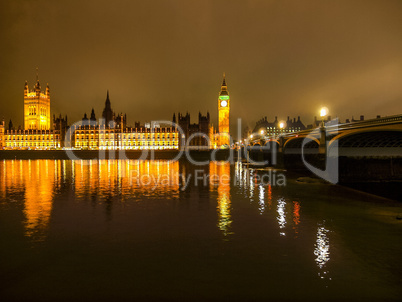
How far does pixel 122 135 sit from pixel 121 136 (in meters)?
0.63

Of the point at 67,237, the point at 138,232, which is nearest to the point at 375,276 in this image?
the point at 138,232

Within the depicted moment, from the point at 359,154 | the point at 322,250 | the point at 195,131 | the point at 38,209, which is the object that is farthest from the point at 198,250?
the point at 195,131


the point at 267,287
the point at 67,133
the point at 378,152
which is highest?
the point at 67,133

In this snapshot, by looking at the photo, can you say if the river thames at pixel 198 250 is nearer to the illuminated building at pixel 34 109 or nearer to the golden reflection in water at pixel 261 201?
the golden reflection in water at pixel 261 201

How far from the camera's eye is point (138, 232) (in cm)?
1202

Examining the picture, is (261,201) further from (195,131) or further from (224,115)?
(224,115)

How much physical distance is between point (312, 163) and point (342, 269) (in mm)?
41103

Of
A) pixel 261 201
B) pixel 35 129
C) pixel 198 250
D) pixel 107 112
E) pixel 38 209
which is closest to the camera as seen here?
pixel 198 250

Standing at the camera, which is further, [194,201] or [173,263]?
[194,201]

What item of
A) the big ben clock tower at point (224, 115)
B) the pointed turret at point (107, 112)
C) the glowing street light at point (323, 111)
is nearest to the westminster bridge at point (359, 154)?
the glowing street light at point (323, 111)

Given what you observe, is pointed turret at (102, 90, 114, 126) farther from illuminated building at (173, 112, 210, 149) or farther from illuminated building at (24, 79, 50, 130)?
illuminated building at (173, 112, 210, 149)

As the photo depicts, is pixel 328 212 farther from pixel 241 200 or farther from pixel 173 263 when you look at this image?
pixel 173 263

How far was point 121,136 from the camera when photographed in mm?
151000

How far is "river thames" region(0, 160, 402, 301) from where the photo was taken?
24.4 feet
